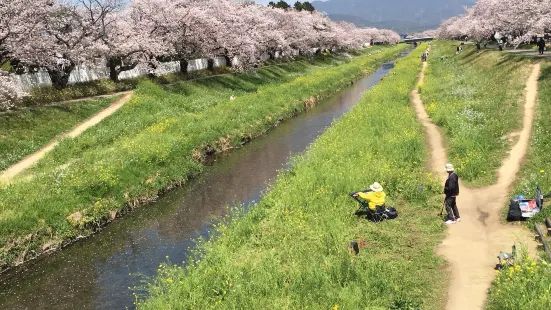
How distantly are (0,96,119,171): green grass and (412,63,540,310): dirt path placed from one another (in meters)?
24.7

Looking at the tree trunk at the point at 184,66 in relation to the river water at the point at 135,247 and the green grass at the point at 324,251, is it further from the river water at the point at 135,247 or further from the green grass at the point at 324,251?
the green grass at the point at 324,251

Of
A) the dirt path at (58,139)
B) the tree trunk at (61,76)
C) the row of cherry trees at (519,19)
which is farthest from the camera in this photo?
the row of cherry trees at (519,19)

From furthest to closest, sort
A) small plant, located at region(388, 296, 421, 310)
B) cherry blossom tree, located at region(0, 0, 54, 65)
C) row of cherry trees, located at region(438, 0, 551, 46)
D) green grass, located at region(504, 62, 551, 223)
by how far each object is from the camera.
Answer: row of cherry trees, located at region(438, 0, 551, 46) < cherry blossom tree, located at region(0, 0, 54, 65) < green grass, located at region(504, 62, 551, 223) < small plant, located at region(388, 296, 421, 310)

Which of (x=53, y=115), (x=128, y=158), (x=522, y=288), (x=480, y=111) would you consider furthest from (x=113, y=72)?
(x=522, y=288)

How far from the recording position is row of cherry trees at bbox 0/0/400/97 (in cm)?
3231

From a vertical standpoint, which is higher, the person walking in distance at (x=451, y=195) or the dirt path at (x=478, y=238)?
the person walking in distance at (x=451, y=195)

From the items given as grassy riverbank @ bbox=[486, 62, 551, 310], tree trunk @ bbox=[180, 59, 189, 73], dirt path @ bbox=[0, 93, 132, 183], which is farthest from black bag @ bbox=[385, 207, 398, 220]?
tree trunk @ bbox=[180, 59, 189, 73]

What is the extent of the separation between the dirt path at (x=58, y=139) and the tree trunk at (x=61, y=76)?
15.9ft

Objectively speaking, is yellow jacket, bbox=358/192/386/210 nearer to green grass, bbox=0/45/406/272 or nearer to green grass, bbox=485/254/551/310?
green grass, bbox=485/254/551/310

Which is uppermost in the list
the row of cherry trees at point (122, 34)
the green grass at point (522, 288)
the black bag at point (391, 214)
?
the row of cherry trees at point (122, 34)

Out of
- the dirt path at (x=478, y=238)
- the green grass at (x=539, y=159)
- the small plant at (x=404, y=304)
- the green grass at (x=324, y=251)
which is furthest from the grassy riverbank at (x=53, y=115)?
the green grass at (x=539, y=159)

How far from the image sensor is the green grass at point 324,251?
11477mm

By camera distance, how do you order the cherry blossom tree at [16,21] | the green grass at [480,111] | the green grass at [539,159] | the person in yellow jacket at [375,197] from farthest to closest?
the cherry blossom tree at [16,21], the green grass at [480,111], the green grass at [539,159], the person in yellow jacket at [375,197]

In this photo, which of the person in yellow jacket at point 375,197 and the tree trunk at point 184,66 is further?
the tree trunk at point 184,66
